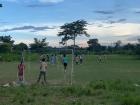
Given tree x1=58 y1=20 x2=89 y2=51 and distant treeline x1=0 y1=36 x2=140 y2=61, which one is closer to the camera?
distant treeline x1=0 y1=36 x2=140 y2=61

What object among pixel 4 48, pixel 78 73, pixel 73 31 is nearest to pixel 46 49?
pixel 78 73

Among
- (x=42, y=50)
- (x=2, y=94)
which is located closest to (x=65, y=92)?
(x=2, y=94)

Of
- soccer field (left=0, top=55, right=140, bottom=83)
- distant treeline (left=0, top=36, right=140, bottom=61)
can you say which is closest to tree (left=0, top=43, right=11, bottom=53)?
distant treeline (left=0, top=36, right=140, bottom=61)

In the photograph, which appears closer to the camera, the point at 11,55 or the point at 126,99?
the point at 126,99

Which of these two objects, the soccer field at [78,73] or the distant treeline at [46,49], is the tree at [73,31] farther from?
the soccer field at [78,73]

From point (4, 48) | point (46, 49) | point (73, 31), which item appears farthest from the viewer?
point (73, 31)

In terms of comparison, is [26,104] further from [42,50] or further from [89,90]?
[42,50]

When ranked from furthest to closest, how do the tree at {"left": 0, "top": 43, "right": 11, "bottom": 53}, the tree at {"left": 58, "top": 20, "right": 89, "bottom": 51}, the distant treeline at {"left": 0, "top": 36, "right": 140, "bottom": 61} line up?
1. the tree at {"left": 58, "top": 20, "right": 89, "bottom": 51}
2. the tree at {"left": 0, "top": 43, "right": 11, "bottom": 53}
3. the distant treeline at {"left": 0, "top": 36, "right": 140, "bottom": 61}

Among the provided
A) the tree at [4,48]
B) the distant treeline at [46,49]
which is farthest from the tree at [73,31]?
the tree at [4,48]

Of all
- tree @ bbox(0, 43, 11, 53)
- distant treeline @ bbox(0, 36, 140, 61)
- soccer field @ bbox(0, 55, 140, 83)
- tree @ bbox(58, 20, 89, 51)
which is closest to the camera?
soccer field @ bbox(0, 55, 140, 83)

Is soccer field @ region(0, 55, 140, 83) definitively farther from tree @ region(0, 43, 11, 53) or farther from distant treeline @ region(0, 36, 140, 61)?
tree @ region(0, 43, 11, 53)

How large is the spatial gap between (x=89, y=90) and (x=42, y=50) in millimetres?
15940

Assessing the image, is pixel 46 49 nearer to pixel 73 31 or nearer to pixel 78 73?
pixel 78 73

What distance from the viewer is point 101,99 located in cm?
2222
